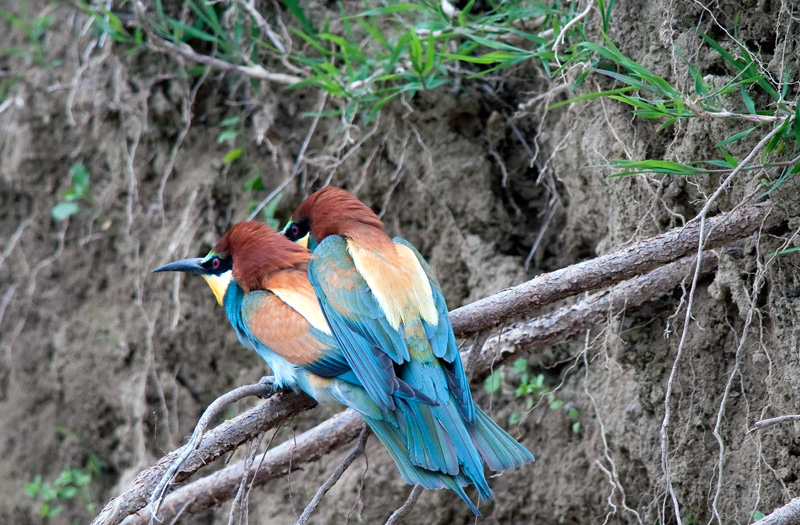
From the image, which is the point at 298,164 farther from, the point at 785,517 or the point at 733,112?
the point at 785,517

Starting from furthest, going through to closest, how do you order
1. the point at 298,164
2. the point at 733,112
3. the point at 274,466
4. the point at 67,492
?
the point at 67,492 < the point at 298,164 < the point at 274,466 < the point at 733,112

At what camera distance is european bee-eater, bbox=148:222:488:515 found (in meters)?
1.93

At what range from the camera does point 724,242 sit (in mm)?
1962

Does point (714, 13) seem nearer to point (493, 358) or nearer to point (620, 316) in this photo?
point (620, 316)

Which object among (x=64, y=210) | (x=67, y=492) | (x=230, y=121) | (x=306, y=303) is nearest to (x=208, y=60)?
(x=230, y=121)

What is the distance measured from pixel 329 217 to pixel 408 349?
0.71m

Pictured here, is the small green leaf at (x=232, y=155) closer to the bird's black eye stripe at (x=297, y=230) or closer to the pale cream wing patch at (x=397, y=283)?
the bird's black eye stripe at (x=297, y=230)

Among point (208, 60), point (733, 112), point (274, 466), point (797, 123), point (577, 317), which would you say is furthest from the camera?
point (208, 60)

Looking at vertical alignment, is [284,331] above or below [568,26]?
below

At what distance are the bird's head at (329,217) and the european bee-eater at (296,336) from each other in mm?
115

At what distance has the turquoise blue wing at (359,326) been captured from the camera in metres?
1.98

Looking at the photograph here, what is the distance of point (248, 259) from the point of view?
2545 millimetres

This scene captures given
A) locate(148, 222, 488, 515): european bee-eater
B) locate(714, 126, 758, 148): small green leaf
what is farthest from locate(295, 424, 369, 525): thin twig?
locate(714, 126, 758, 148): small green leaf

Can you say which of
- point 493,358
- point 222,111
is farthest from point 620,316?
point 222,111
